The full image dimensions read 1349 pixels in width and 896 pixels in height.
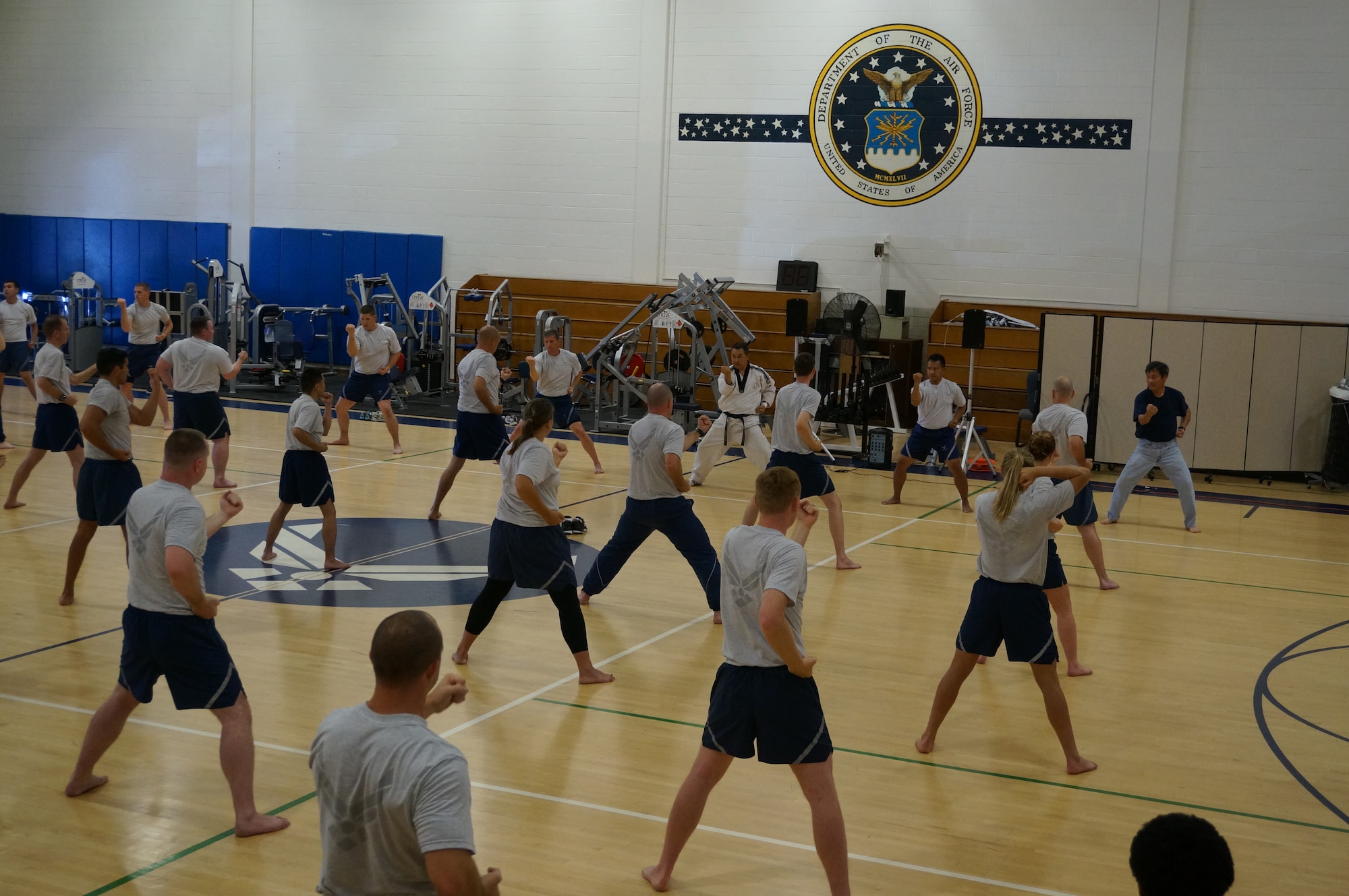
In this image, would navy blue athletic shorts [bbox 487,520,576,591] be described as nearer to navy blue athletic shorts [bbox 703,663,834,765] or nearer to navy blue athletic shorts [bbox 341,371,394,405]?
navy blue athletic shorts [bbox 703,663,834,765]

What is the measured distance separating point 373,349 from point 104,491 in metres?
7.19

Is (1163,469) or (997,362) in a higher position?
(997,362)

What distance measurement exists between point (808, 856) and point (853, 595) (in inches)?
187

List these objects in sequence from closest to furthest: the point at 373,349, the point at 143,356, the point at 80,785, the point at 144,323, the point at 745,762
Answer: the point at 80,785
the point at 745,762
the point at 373,349
the point at 144,323
the point at 143,356

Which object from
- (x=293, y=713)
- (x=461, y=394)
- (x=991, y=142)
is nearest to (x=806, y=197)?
(x=991, y=142)

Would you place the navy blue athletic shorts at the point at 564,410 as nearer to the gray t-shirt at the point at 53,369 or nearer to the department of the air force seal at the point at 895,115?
the gray t-shirt at the point at 53,369

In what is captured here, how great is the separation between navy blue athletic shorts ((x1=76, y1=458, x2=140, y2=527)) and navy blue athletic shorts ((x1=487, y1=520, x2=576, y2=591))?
119 inches

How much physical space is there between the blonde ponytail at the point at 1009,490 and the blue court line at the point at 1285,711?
219 cm

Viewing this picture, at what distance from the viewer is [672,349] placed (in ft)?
61.9

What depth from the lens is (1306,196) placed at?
18656 millimetres

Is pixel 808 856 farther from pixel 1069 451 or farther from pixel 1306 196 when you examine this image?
pixel 1306 196

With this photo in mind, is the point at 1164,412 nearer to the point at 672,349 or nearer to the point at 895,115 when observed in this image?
the point at 672,349

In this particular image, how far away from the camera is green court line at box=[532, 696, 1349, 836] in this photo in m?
5.84

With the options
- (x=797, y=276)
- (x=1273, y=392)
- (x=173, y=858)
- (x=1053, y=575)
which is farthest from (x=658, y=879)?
(x=797, y=276)
